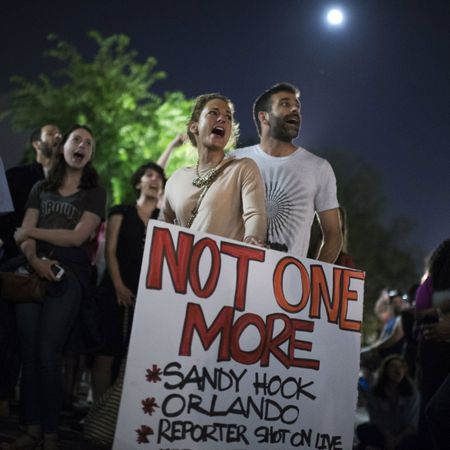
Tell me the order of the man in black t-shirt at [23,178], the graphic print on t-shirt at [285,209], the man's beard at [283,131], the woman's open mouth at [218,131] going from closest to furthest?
the woman's open mouth at [218,131], the graphic print on t-shirt at [285,209], the man's beard at [283,131], the man in black t-shirt at [23,178]

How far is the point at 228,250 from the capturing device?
397 centimetres

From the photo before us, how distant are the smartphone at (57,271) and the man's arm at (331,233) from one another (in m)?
1.59

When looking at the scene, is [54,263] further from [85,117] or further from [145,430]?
[85,117]

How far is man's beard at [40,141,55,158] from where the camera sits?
6586 millimetres

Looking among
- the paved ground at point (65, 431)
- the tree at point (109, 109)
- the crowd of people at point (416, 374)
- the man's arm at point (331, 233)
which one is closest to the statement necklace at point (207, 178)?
the man's arm at point (331, 233)

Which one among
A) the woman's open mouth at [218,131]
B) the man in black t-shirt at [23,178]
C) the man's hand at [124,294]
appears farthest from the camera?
the man's hand at [124,294]

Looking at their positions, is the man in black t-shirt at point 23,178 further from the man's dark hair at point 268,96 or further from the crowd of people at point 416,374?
the crowd of people at point 416,374

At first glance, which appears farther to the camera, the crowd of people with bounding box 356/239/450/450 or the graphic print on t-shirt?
the crowd of people with bounding box 356/239/450/450

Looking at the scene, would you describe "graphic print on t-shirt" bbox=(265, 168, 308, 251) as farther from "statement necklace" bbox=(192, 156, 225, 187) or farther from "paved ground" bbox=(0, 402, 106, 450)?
"paved ground" bbox=(0, 402, 106, 450)

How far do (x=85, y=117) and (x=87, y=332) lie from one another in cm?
2216

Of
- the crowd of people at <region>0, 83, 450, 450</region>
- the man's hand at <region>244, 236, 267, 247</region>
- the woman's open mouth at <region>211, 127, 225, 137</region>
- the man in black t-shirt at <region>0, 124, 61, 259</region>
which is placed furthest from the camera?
the man in black t-shirt at <region>0, 124, 61, 259</region>

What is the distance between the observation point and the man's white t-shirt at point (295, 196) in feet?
16.0

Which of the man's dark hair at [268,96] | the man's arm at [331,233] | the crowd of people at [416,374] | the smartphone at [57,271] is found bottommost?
the crowd of people at [416,374]

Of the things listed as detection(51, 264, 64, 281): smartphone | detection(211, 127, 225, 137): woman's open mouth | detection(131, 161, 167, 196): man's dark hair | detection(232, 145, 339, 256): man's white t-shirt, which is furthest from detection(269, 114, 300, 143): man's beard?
detection(131, 161, 167, 196): man's dark hair
